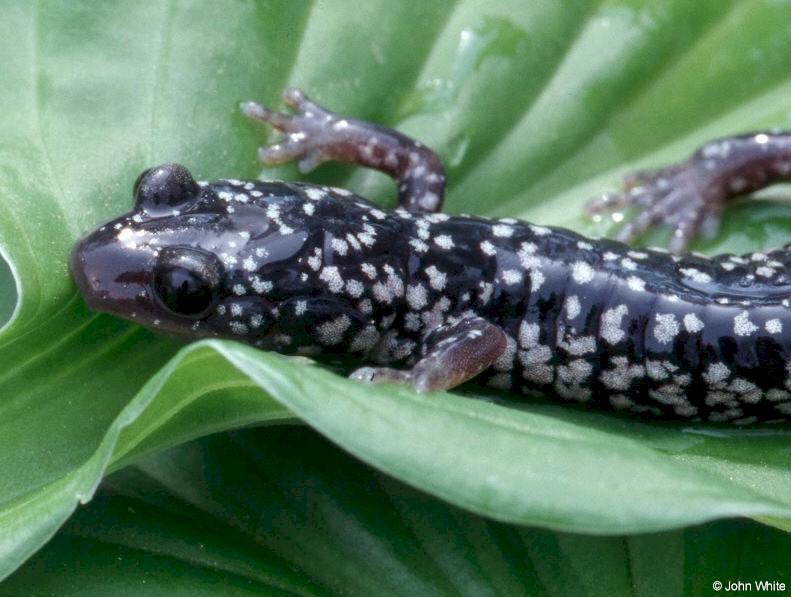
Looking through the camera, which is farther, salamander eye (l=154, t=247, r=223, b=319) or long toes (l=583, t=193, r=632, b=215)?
long toes (l=583, t=193, r=632, b=215)

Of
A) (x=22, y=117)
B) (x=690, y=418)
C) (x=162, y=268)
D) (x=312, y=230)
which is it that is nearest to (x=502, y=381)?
(x=690, y=418)

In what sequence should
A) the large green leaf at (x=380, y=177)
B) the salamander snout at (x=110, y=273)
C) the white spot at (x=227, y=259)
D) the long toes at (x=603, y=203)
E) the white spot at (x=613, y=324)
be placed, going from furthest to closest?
the long toes at (x=603, y=203), the white spot at (x=613, y=324), the white spot at (x=227, y=259), the salamander snout at (x=110, y=273), the large green leaf at (x=380, y=177)

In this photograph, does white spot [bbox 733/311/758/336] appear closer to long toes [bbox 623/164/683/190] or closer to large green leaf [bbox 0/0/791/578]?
large green leaf [bbox 0/0/791/578]

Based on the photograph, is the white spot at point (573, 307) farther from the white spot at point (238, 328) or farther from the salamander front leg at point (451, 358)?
the white spot at point (238, 328)

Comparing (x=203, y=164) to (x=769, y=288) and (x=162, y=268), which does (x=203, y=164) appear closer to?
(x=162, y=268)

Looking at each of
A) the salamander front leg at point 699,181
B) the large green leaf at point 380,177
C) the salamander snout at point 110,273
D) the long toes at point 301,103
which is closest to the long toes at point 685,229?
the salamander front leg at point 699,181

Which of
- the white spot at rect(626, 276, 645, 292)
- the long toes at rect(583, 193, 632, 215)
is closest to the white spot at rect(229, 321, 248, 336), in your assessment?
the white spot at rect(626, 276, 645, 292)

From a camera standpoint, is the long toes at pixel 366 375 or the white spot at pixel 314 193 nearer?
the long toes at pixel 366 375
